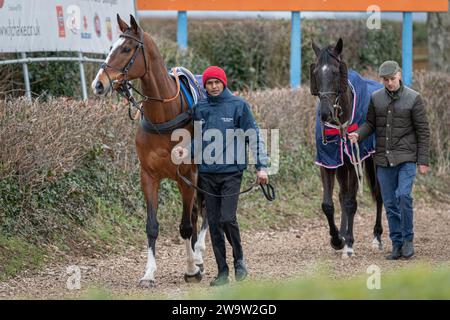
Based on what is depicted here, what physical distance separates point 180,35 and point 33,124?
704 cm

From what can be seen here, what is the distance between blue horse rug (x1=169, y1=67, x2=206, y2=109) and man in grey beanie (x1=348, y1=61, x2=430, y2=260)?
180 centimetres

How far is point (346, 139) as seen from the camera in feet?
35.1

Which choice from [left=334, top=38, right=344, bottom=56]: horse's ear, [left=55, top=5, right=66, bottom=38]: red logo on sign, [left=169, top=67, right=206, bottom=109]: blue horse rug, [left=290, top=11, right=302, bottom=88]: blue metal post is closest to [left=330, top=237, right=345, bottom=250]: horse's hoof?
[left=334, top=38, right=344, bottom=56]: horse's ear

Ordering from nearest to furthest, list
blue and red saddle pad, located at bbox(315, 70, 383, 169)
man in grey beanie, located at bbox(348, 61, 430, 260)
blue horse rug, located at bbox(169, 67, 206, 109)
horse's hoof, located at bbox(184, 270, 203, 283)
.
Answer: horse's hoof, located at bbox(184, 270, 203, 283) < blue horse rug, located at bbox(169, 67, 206, 109) < man in grey beanie, located at bbox(348, 61, 430, 260) < blue and red saddle pad, located at bbox(315, 70, 383, 169)

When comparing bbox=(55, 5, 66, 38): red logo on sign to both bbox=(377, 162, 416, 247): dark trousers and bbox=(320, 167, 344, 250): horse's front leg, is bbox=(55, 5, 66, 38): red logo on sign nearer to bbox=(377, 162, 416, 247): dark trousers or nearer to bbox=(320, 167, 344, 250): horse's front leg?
bbox=(320, 167, 344, 250): horse's front leg

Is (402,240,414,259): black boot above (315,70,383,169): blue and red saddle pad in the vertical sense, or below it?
below

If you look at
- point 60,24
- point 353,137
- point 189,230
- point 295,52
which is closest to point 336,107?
point 353,137

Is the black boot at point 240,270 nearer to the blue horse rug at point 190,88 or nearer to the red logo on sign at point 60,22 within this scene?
the blue horse rug at point 190,88

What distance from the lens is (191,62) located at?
16641 mm

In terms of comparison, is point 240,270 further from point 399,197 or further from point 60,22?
point 60,22

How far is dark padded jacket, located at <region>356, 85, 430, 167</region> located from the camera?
10.3 metres
